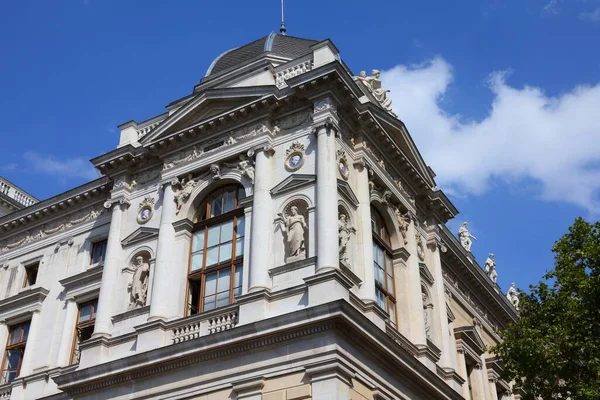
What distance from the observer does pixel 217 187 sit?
85.7 feet

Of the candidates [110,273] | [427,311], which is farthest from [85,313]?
[427,311]

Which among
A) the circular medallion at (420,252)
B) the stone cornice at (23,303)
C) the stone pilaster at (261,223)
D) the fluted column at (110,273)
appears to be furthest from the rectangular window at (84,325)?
the circular medallion at (420,252)

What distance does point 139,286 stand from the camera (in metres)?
25.4

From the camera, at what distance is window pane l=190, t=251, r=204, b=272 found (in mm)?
25094

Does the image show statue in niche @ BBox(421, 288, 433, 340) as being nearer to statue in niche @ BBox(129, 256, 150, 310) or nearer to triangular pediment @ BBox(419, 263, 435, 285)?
triangular pediment @ BBox(419, 263, 435, 285)

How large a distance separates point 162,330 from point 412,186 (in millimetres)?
10539

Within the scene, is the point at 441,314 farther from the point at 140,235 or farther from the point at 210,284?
the point at 140,235

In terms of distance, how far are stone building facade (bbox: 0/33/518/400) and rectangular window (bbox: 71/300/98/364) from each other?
52 millimetres

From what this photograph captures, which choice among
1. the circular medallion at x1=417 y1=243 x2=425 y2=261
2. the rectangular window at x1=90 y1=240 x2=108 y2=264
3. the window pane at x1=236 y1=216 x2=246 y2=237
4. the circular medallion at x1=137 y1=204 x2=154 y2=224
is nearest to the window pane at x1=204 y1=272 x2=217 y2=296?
the window pane at x1=236 y1=216 x2=246 y2=237

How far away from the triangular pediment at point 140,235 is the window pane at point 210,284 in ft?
8.65

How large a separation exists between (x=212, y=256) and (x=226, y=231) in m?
0.88

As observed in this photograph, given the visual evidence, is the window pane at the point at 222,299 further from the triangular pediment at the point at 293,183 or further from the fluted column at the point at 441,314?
the fluted column at the point at 441,314

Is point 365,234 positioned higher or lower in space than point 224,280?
higher

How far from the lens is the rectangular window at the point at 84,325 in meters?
27.1
